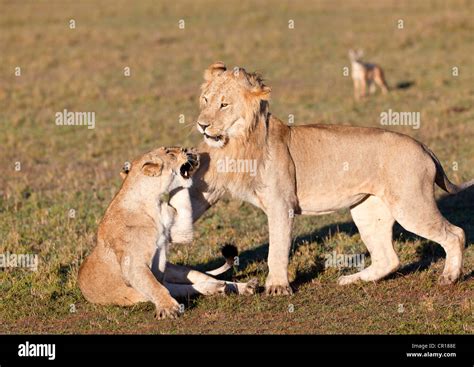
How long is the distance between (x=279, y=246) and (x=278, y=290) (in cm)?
31

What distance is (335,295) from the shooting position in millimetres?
7078

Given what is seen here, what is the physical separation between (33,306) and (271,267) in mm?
1709

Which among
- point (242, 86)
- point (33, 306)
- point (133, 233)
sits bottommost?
point (33, 306)

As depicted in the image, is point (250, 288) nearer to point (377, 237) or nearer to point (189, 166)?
point (189, 166)

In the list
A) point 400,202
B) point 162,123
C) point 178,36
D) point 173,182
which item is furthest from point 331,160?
point 178,36

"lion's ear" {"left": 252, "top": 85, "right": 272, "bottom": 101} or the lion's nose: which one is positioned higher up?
"lion's ear" {"left": 252, "top": 85, "right": 272, "bottom": 101}

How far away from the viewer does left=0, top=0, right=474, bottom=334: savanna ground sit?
673cm

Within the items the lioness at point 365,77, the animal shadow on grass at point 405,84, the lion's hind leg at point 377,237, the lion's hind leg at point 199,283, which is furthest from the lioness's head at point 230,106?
the animal shadow on grass at point 405,84

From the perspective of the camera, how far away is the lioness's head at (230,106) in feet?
22.0

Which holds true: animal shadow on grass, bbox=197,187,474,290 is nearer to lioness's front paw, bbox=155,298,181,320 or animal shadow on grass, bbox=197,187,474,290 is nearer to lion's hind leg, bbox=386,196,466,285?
lion's hind leg, bbox=386,196,466,285

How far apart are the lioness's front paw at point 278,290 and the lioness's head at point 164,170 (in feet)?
3.04

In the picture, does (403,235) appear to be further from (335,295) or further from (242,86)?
(242,86)

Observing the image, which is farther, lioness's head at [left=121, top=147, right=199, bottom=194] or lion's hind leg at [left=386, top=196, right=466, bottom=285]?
lion's hind leg at [left=386, top=196, right=466, bottom=285]

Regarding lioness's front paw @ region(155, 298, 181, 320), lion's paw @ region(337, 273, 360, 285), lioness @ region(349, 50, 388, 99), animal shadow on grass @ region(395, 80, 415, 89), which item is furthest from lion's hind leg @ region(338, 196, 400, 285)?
animal shadow on grass @ region(395, 80, 415, 89)
